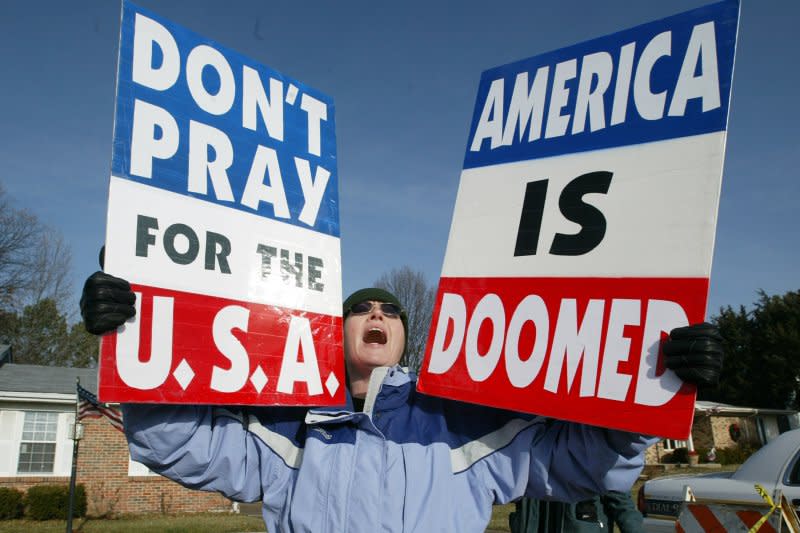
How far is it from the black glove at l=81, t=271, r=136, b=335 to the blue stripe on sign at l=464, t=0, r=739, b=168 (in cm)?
144

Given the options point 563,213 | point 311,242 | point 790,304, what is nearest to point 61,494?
point 311,242

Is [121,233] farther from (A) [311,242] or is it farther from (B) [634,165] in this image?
(B) [634,165]

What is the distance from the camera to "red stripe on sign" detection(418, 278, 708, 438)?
208cm

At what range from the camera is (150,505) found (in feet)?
52.5

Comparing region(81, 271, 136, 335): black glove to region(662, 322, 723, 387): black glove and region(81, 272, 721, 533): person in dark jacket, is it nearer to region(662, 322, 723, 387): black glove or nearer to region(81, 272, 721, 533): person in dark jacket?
region(81, 272, 721, 533): person in dark jacket

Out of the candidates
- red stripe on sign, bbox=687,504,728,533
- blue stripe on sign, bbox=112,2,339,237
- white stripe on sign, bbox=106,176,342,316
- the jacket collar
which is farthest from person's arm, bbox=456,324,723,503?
red stripe on sign, bbox=687,504,728,533

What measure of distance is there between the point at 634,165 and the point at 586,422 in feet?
2.91

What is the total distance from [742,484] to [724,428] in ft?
97.8

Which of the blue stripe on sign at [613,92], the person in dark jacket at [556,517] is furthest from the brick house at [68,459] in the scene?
the blue stripe on sign at [613,92]

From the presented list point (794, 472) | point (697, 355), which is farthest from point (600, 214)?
point (794, 472)

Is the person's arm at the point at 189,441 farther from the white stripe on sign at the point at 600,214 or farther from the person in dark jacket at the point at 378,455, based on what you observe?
the white stripe on sign at the point at 600,214

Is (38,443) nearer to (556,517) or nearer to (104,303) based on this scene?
(556,517)

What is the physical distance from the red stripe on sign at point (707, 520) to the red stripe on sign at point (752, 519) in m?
0.15

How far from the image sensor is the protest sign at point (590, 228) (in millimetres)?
2131
